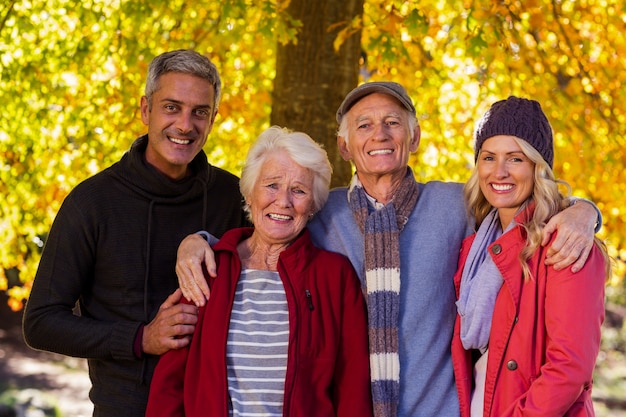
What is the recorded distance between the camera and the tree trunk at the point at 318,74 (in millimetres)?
5188

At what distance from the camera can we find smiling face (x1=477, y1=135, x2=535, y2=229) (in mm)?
3295

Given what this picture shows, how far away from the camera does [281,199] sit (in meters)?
3.38

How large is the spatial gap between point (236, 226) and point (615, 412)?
39.7 ft

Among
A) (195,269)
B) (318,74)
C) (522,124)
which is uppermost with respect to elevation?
(318,74)

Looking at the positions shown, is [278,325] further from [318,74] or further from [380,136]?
[318,74]

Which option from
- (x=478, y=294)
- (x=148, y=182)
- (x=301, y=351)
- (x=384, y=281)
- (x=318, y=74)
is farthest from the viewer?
(x=318, y=74)

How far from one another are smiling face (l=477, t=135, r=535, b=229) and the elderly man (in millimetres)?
223

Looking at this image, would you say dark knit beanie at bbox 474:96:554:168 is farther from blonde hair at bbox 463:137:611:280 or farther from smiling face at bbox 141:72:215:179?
smiling face at bbox 141:72:215:179

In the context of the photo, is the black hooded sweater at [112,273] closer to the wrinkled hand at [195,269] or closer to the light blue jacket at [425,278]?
the wrinkled hand at [195,269]

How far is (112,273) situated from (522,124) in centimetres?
186

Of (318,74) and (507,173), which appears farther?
(318,74)

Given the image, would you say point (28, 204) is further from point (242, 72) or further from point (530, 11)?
point (530, 11)

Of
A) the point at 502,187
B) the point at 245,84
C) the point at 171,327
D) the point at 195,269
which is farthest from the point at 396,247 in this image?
the point at 245,84

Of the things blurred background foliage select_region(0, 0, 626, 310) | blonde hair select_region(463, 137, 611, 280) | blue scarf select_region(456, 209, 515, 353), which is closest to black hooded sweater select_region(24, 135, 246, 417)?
blue scarf select_region(456, 209, 515, 353)
